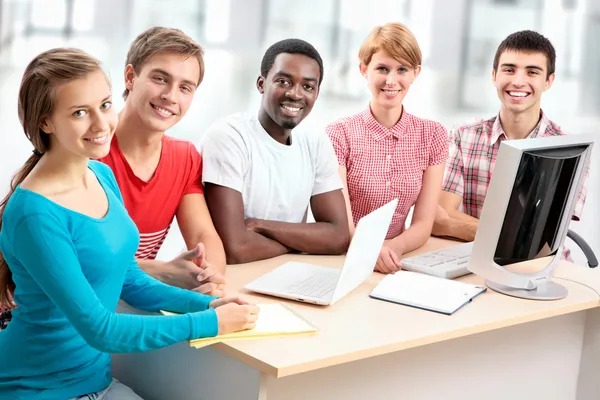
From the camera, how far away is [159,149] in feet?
7.54

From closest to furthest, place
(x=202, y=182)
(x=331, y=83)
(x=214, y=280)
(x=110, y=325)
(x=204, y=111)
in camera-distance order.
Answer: (x=110, y=325)
(x=214, y=280)
(x=202, y=182)
(x=204, y=111)
(x=331, y=83)

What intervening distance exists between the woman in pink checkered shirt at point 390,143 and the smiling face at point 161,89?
79cm

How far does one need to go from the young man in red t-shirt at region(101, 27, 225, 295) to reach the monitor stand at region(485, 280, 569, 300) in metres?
0.78

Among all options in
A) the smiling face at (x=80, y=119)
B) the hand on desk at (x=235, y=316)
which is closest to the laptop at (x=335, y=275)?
the hand on desk at (x=235, y=316)

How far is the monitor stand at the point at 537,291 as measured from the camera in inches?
85.4

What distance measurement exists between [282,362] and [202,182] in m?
0.94

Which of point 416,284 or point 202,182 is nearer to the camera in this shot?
point 416,284

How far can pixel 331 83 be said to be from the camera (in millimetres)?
4137

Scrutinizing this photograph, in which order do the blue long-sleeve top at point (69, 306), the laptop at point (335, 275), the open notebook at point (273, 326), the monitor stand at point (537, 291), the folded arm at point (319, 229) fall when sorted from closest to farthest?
the blue long-sleeve top at point (69, 306), the open notebook at point (273, 326), the laptop at point (335, 275), the monitor stand at point (537, 291), the folded arm at point (319, 229)

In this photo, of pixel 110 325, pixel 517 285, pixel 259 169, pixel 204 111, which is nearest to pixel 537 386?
pixel 517 285

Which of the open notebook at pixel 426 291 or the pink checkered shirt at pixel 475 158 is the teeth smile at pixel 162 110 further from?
the pink checkered shirt at pixel 475 158

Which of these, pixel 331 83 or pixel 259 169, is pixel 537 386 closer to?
pixel 259 169

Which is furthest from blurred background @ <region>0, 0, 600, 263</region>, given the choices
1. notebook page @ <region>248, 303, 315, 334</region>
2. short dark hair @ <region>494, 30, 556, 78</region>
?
notebook page @ <region>248, 303, 315, 334</region>

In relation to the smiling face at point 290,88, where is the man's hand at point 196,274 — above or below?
below
